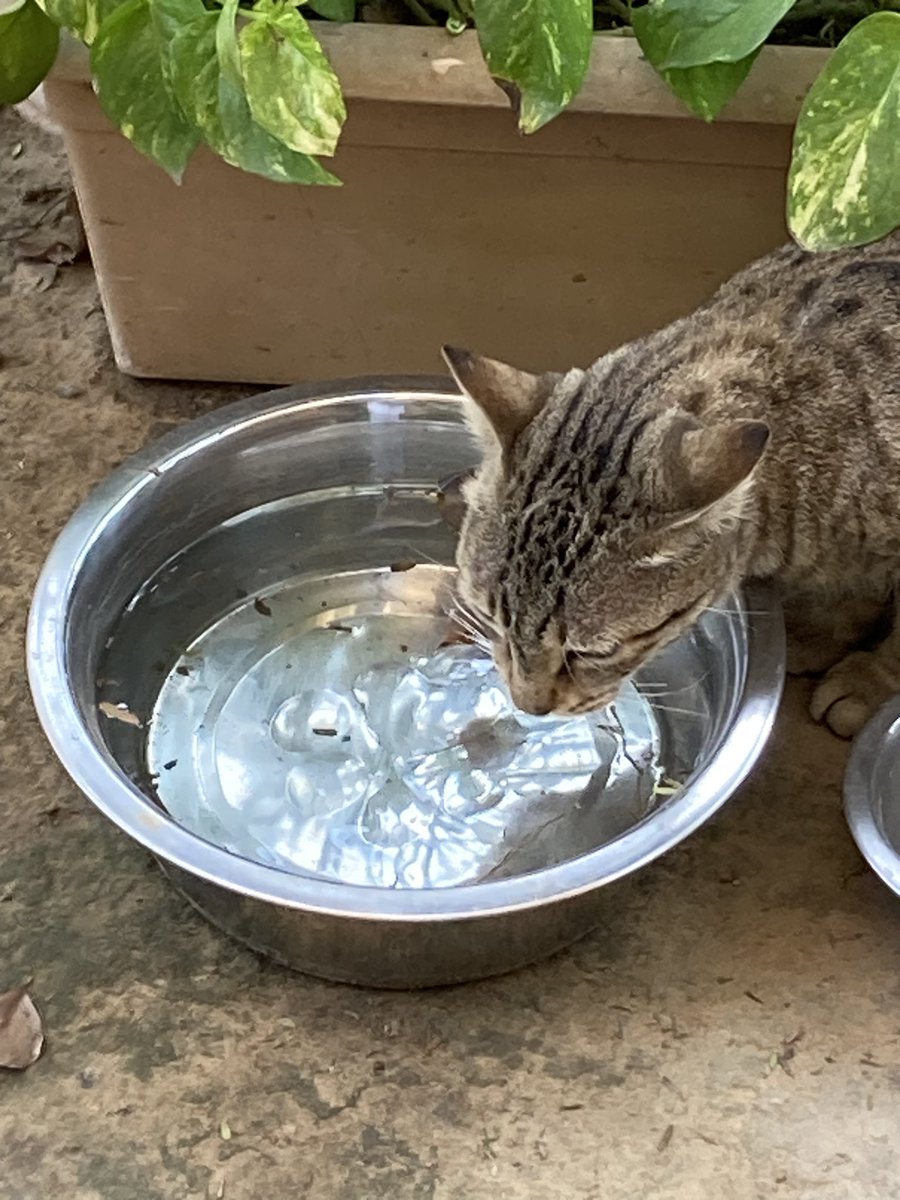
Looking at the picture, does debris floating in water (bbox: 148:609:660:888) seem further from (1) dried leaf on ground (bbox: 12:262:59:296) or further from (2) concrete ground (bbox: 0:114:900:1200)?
(1) dried leaf on ground (bbox: 12:262:59:296)

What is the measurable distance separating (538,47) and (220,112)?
30 cm

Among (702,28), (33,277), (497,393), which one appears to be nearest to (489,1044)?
(497,393)

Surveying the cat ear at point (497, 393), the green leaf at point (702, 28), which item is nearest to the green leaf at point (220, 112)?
the cat ear at point (497, 393)

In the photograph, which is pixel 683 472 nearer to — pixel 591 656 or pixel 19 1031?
pixel 591 656

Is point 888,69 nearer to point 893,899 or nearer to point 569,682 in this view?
point 569,682

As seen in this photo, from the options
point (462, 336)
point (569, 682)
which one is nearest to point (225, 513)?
point (462, 336)

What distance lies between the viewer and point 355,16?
161 centimetres

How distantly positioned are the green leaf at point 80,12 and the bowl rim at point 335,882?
467mm

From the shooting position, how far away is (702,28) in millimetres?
1358

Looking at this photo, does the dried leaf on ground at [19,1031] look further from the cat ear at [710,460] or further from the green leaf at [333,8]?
the green leaf at [333,8]

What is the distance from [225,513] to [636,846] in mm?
687

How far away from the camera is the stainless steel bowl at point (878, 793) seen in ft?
4.49

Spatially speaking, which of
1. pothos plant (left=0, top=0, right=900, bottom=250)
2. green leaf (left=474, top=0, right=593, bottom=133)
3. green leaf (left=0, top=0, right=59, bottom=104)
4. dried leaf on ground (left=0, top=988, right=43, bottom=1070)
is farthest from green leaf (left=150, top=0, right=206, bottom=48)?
dried leaf on ground (left=0, top=988, right=43, bottom=1070)

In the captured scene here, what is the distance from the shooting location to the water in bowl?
1.52 meters
